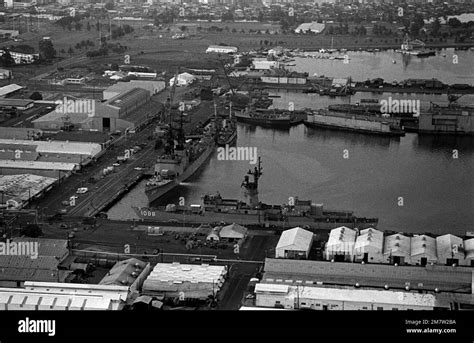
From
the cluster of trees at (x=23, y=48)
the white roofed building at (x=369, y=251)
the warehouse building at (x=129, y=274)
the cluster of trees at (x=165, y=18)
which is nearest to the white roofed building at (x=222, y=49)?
the cluster of trees at (x=165, y=18)

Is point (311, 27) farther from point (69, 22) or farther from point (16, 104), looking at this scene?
point (16, 104)

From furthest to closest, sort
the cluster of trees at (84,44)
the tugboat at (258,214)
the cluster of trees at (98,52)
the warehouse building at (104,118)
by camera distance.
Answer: the cluster of trees at (84,44)
the cluster of trees at (98,52)
the warehouse building at (104,118)
the tugboat at (258,214)

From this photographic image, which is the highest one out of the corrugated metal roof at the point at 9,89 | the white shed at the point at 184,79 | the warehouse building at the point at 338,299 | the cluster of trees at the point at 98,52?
the warehouse building at the point at 338,299

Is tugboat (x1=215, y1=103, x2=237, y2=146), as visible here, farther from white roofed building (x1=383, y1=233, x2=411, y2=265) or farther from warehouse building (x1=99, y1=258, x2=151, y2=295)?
warehouse building (x1=99, y1=258, x2=151, y2=295)

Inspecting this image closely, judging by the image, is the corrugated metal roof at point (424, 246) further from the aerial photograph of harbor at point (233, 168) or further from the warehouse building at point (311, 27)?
the warehouse building at point (311, 27)

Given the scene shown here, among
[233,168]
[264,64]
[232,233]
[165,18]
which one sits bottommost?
[233,168]

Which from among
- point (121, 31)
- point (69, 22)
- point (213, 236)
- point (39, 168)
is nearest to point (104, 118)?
point (39, 168)
